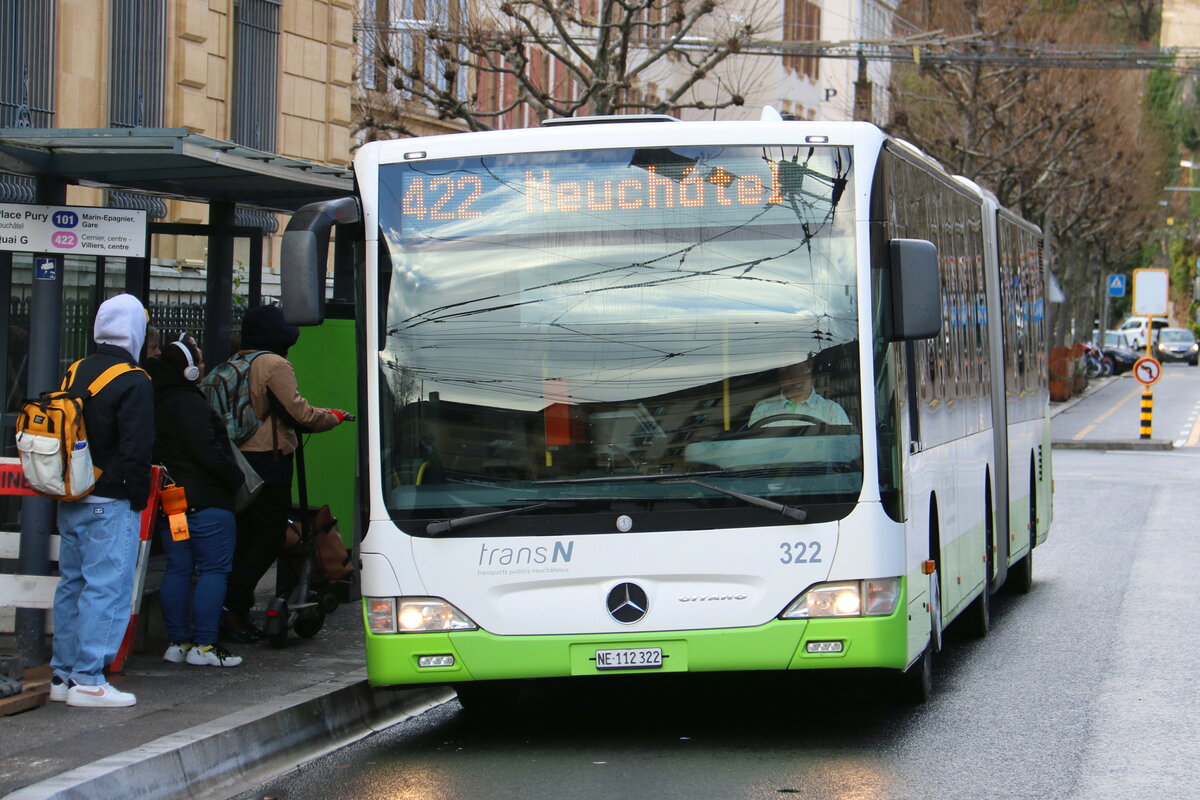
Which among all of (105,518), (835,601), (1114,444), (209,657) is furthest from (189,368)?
(1114,444)

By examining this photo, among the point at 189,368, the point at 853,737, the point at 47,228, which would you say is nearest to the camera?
the point at 853,737

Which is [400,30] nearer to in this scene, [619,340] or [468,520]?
[619,340]

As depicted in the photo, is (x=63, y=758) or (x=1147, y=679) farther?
(x=1147, y=679)

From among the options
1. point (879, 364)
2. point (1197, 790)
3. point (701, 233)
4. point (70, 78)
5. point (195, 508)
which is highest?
point (70, 78)

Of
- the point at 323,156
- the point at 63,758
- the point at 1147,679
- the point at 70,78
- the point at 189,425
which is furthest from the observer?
the point at 323,156

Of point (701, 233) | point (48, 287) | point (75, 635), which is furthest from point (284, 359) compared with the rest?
point (701, 233)

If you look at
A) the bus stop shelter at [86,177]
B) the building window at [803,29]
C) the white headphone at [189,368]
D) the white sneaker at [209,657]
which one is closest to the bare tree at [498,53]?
the bus stop shelter at [86,177]

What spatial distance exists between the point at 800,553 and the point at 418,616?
1602 mm

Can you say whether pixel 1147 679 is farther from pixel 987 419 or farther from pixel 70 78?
pixel 70 78

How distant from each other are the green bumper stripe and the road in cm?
25

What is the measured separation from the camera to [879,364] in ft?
26.2

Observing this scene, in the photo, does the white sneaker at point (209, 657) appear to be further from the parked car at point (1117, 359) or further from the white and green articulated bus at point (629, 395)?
the parked car at point (1117, 359)

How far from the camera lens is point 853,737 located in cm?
847

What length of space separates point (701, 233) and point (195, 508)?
3203 mm
